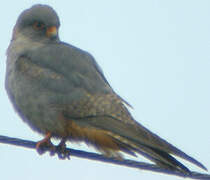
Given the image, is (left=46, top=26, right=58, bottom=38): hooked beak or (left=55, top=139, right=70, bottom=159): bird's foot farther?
(left=46, top=26, right=58, bottom=38): hooked beak

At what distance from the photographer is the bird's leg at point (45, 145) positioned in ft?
24.3

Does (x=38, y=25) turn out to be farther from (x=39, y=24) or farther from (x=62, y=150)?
(x=62, y=150)

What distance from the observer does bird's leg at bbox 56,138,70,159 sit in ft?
24.4

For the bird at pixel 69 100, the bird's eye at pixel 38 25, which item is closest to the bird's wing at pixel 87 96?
the bird at pixel 69 100

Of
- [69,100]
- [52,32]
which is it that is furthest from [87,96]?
[52,32]

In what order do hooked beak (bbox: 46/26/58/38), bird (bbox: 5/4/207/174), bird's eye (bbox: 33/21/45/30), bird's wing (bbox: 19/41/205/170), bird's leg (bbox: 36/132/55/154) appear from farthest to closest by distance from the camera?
bird's eye (bbox: 33/21/45/30)
hooked beak (bbox: 46/26/58/38)
bird's leg (bbox: 36/132/55/154)
bird (bbox: 5/4/207/174)
bird's wing (bbox: 19/41/205/170)

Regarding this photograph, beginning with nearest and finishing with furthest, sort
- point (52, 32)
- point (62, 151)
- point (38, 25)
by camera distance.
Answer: point (62, 151) < point (52, 32) < point (38, 25)

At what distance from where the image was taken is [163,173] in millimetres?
5879

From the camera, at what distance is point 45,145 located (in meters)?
7.47

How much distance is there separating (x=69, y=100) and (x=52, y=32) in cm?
180

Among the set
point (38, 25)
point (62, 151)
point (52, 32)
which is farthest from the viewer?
point (38, 25)

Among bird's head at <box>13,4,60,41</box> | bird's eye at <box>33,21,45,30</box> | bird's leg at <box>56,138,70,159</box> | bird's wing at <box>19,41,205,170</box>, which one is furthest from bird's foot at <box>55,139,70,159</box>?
bird's eye at <box>33,21,45,30</box>

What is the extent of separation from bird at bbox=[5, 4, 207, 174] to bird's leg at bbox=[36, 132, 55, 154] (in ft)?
0.04

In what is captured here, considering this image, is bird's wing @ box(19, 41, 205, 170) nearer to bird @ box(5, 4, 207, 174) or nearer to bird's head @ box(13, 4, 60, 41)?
bird @ box(5, 4, 207, 174)
